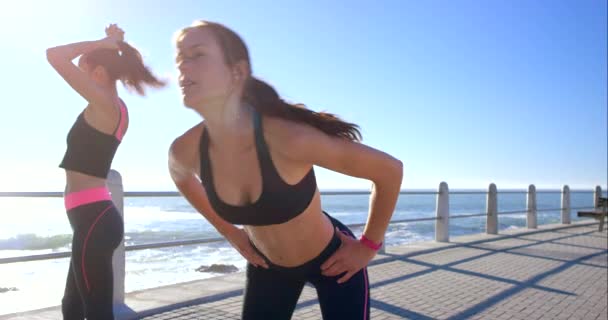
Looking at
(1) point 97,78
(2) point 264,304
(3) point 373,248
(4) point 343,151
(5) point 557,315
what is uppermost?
(1) point 97,78

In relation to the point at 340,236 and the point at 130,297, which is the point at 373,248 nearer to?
the point at 340,236

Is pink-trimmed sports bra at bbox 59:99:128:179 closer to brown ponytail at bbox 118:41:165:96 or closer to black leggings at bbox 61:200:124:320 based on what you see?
black leggings at bbox 61:200:124:320

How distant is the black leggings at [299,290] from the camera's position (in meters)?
2.16

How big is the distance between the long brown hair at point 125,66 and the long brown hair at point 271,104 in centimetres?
124

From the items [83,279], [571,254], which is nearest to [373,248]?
[83,279]

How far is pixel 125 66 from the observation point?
3100mm

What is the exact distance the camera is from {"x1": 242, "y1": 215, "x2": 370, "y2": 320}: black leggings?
2158 millimetres

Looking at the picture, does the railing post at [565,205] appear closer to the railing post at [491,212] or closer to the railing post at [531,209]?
the railing post at [531,209]

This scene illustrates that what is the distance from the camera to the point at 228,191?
6.67ft

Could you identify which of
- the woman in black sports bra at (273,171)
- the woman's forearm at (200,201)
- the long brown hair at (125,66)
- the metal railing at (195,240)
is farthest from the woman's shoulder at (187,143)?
the metal railing at (195,240)

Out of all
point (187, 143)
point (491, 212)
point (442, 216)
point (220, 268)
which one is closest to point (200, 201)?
point (187, 143)

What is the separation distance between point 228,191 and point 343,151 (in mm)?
462

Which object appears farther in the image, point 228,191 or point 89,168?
point 89,168

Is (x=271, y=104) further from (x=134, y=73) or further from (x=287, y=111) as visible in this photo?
(x=134, y=73)
